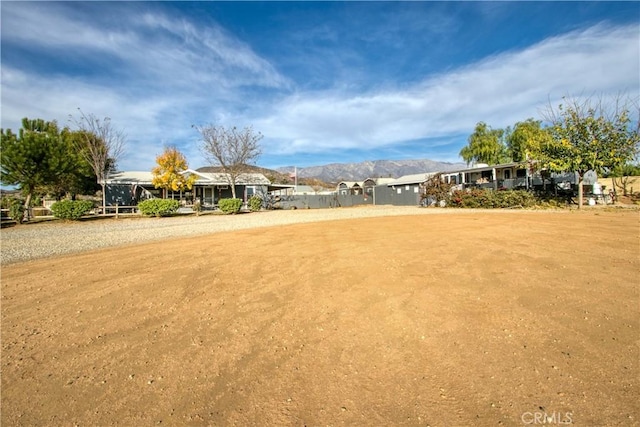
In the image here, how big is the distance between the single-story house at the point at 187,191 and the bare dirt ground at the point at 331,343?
25.5 metres

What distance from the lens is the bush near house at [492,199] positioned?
21812mm

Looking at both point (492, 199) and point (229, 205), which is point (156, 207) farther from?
point (492, 199)

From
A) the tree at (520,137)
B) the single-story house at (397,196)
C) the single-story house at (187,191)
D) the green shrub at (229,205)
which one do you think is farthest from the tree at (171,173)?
the tree at (520,137)

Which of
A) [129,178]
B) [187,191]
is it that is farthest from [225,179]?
[129,178]

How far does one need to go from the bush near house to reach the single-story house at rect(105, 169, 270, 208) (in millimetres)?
19216

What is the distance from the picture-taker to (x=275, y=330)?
3.30m

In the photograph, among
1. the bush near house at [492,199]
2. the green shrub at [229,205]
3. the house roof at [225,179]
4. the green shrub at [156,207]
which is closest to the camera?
the green shrub at [156,207]

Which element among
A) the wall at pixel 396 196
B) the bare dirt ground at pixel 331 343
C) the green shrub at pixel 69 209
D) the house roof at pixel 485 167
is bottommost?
the bare dirt ground at pixel 331 343

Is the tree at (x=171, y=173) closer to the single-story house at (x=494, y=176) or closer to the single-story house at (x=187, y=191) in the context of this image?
the single-story house at (x=187, y=191)

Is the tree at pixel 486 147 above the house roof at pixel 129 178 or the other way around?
above

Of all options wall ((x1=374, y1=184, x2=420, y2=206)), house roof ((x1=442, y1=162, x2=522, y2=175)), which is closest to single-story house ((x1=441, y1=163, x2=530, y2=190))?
house roof ((x1=442, y1=162, x2=522, y2=175))

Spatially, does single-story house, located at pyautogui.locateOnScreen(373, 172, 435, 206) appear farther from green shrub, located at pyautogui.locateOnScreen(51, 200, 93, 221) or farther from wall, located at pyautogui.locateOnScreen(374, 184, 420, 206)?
green shrub, located at pyautogui.locateOnScreen(51, 200, 93, 221)

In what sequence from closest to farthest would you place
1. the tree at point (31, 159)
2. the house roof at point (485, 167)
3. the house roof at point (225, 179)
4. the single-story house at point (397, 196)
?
the tree at point (31, 159), the house roof at point (485, 167), the house roof at point (225, 179), the single-story house at point (397, 196)

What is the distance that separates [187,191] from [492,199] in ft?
88.2
